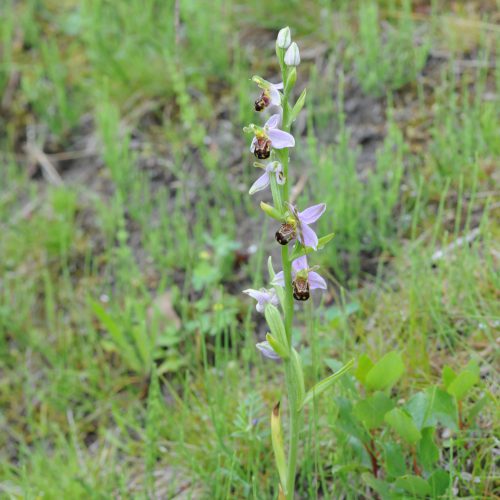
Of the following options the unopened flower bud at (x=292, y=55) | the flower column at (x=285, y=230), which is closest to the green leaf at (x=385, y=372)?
the flower column at (x=285, y=230)

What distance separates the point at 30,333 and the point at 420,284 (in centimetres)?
150

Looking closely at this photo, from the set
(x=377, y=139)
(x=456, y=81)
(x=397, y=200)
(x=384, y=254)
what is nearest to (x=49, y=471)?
(x=384, y=254)

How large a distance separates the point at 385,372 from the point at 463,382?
18 centimetres

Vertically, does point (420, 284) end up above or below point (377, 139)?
below

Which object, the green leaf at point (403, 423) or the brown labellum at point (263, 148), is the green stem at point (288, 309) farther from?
the green leaf at point (403, 423)

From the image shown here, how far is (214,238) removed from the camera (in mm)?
2893

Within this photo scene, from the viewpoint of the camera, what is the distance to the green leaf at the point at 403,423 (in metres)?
1.68

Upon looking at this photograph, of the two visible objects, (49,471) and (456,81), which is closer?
(49,471)

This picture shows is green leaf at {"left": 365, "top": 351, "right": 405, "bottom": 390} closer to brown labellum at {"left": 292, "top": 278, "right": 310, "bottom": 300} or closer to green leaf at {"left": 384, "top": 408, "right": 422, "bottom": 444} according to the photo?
green leaf at {"left": 384, "top": 408, "right": 422, "bottom": 444}

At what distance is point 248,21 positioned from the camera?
3.70 m

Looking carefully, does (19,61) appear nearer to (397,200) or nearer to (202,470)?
(397,200)

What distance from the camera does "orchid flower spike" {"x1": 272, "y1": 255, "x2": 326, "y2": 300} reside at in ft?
4.89

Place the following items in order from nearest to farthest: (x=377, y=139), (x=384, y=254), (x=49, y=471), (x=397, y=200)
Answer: (x=49, y=471), (x=384, y=254), (x=397, y=200), (x=377, y=139)

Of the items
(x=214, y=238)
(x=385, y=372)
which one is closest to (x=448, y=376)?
(x=385, y=372)
